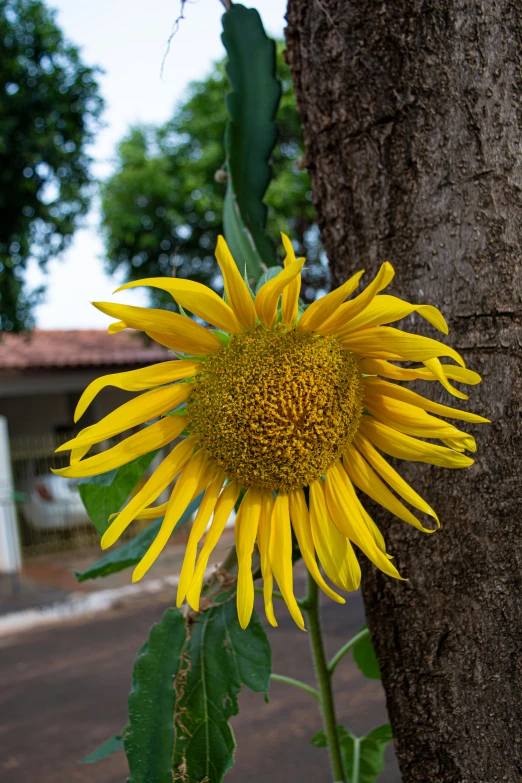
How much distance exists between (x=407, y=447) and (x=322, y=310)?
18 cm

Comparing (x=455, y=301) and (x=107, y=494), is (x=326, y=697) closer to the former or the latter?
(x=107, y=494)

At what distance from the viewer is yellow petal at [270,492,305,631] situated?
795 millimetres

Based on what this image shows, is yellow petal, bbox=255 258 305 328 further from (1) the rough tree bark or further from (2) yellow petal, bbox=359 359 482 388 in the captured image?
(1) the rough tree bark

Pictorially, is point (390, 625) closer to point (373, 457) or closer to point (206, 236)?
point (373, 457)

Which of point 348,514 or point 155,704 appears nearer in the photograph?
point 348,514

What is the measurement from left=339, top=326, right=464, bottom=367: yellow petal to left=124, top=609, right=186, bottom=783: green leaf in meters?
0.46

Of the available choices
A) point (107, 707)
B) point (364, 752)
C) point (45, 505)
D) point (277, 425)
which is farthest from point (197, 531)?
point (45, 505)

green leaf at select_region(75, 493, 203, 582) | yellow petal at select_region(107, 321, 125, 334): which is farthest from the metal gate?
yellow petal at select_region(107, 321, 125, 334)

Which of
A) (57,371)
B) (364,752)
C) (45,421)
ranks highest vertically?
(57,371)

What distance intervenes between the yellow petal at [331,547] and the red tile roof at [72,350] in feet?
38.2

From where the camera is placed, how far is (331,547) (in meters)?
0.81

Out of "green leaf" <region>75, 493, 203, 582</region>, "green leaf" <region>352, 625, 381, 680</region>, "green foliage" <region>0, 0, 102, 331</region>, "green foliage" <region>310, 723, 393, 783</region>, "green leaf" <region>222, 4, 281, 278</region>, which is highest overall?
"green foliage" <region>0, 0, 102, 331</region>

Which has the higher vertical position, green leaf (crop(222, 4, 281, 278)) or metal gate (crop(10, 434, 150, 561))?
green leaf (crop(222, 4, 281, 278))

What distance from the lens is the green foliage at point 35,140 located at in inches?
407
